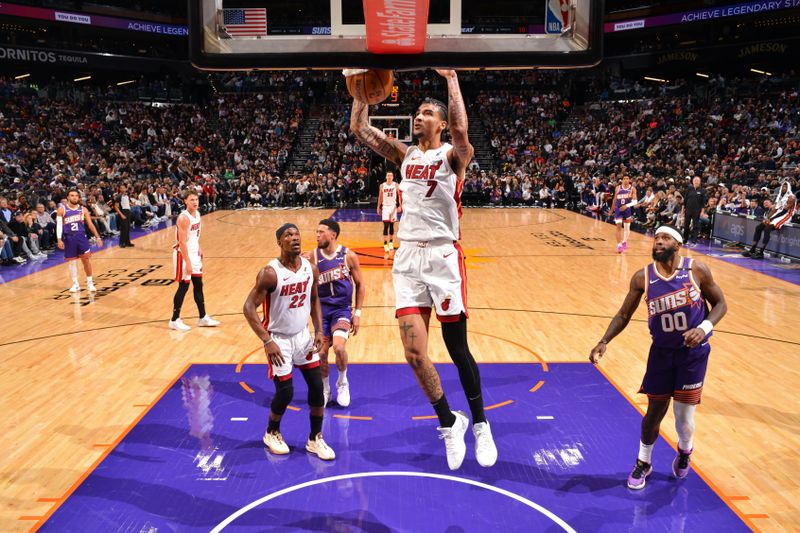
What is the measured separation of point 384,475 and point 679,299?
8.01ft

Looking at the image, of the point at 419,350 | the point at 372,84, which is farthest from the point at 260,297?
the point at 372,84

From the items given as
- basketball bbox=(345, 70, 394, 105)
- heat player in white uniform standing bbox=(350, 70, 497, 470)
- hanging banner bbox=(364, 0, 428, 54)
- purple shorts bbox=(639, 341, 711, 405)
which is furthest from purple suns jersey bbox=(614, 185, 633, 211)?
hanging banner bbox=(364, 0, 428, 54)

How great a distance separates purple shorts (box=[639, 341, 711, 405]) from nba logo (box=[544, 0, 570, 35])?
230 cm

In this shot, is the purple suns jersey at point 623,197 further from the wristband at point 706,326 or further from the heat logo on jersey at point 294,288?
the heat logo on jersey at point 294,288

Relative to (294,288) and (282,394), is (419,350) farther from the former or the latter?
(282,394)

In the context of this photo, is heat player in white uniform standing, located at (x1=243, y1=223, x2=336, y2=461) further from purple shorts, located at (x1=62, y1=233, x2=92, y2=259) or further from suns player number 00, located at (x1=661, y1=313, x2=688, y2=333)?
purple shorts, located at (x1=62, y1=233, x2=92, y2=259)

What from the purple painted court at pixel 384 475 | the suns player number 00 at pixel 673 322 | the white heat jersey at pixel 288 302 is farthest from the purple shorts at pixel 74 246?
the suns player number 00 at pixel 673 322

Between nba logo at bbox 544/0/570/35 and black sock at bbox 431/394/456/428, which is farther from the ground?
nba logo at bbox 544/0/570/35

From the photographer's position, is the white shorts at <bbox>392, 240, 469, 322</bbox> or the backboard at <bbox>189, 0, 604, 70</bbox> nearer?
the backboard at <bbox>189, 0, 604, 70</bbox>

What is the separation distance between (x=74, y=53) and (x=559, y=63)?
111 feet

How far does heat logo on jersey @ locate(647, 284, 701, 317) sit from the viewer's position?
14.2 ft

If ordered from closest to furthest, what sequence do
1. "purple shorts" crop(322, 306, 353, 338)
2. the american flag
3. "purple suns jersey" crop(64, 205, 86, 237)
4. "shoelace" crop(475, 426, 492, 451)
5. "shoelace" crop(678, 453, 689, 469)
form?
the american flag, "shoelace" crop(475, 426, 492, 451), "shoelace" crop(678, 453, 689, 469), "purple shorts" crop(322, 306, 353, 338), "purple suns jersey" crop(64, 205, 86, 237)

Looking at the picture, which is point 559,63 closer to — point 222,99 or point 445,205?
point 445,205

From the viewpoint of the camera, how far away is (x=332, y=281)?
604 cm
